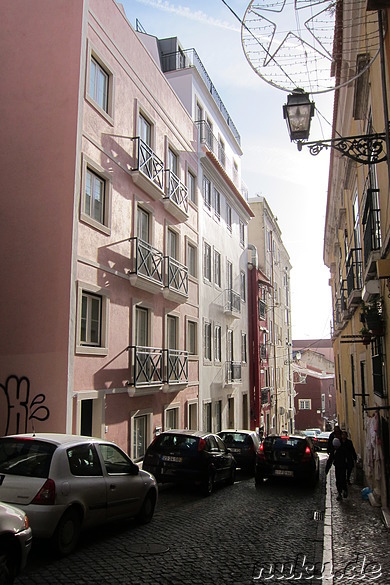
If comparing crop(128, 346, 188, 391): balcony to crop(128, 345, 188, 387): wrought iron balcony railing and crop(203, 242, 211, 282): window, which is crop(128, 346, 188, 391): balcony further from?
crop(203, 242, 211, 282): window

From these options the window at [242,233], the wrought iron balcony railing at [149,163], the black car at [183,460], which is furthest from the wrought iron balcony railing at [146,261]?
the window at [242,233]

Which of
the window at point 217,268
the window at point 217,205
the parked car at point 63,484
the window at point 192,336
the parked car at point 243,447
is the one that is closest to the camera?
the parked car at point 63,484

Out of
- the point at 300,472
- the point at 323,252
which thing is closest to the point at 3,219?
the point at 300,472

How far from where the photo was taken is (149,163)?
16188 millimetres

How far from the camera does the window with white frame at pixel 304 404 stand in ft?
196

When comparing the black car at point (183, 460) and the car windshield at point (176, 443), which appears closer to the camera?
the black car at point (183, 460)

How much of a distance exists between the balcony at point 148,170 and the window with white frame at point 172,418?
7.13 metres

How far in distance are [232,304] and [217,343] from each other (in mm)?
2836

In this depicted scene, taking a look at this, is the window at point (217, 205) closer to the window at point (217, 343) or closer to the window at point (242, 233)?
the window at point (242, 233)

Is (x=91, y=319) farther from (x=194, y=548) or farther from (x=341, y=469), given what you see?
(x=194, y=548)

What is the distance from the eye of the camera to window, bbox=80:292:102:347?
40.3 feet

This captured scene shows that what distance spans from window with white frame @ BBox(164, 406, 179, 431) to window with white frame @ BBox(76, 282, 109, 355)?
513cm

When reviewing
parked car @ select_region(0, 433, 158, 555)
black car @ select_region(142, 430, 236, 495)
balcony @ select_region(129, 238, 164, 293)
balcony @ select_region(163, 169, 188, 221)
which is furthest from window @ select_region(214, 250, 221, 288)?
parked car @ select_region(0, 433, 158, 555)

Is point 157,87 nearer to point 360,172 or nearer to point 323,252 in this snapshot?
point 360,172
